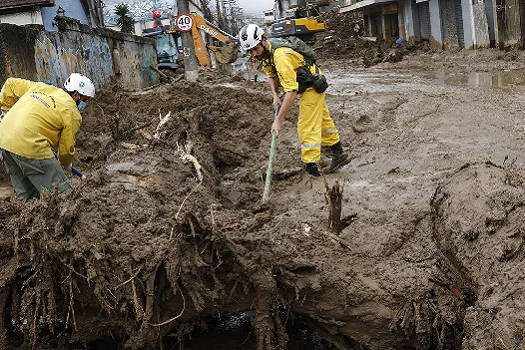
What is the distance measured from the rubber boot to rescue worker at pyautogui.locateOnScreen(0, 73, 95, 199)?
2860mm

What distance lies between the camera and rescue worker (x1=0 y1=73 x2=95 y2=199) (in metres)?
5.14

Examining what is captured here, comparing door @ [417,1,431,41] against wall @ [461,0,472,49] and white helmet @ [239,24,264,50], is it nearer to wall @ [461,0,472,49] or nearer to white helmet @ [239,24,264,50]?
wall @ [461,0,472,49]

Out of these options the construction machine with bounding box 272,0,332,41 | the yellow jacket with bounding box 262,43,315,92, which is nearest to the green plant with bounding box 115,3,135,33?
the construction machine with bounding box 272,0,332,41

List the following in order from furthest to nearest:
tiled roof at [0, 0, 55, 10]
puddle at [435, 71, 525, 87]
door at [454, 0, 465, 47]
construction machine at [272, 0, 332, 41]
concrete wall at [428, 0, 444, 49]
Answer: construction machine at [272, 0, 332, 41] → concrete wall at [428, 0, 444, 49] → door at [454, 0, 465, 47] → tiled roof at [0, 0, 55, 10] → puddle at [435, 71, 525, 87]

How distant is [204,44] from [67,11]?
9717mm

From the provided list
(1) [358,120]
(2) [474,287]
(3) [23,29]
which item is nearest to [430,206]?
(2) [474,287]

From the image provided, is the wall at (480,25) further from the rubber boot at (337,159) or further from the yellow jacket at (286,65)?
the yellow jacket at (286,65)

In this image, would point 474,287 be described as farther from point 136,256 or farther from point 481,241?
point 136,256

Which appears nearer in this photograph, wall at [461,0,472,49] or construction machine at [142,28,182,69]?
wall at [461,0,472,49]

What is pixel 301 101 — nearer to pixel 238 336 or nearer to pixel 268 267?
pixel 238 336

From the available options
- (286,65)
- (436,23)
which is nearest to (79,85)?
(286,65)

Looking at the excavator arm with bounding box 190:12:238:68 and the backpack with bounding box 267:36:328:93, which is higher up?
the excavator arm with bounding box 190:12:238:68

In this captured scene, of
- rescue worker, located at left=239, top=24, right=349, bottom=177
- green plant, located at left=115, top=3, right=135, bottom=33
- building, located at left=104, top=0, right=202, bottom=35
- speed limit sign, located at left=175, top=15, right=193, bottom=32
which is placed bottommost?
rescue worker, located at left=239, top=24, right=349, bottom=177

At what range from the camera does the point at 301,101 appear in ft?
21.7
